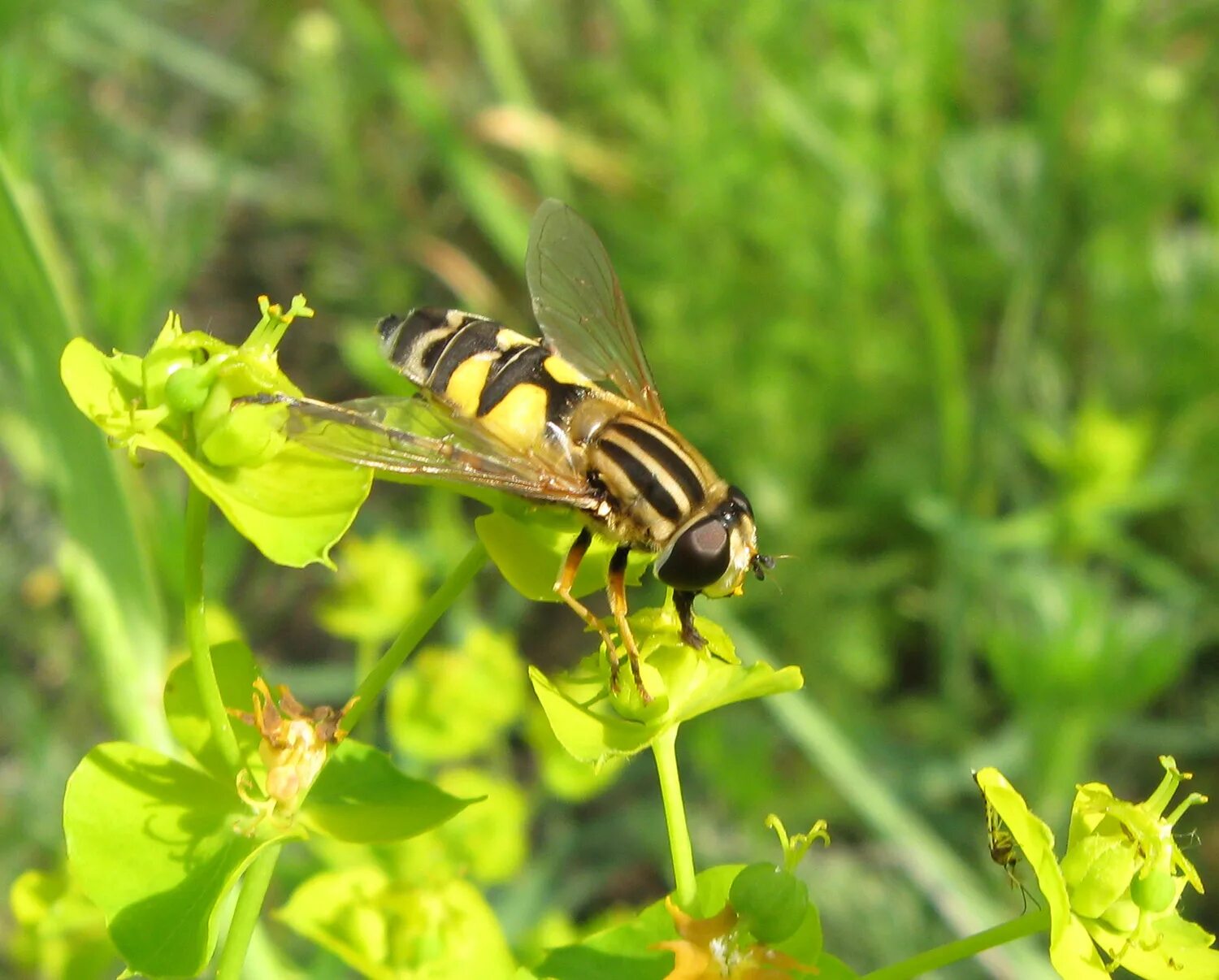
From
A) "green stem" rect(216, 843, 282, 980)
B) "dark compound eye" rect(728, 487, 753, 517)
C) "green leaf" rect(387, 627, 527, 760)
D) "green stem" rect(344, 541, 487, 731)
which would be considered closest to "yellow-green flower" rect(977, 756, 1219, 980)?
"dark compound eye" rect(728, 487, 753, 517)

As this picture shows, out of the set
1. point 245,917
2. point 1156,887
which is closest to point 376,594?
point 245,917

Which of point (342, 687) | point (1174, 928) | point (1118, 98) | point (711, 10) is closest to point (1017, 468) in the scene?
point (1118, 98)

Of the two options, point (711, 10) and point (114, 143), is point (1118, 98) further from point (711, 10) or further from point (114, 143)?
point (114, 143)

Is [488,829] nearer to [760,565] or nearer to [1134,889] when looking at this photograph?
[760,565]

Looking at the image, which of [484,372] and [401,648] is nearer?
[401,648]

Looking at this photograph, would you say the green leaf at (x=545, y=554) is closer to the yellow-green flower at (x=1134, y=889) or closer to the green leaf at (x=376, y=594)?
the yellow-green flower at (x=1134, y=889)

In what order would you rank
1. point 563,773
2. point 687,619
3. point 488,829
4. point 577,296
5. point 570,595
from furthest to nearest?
point 563,773 → point 488,829 → point 577,296 → point 570,595 → point 687,619

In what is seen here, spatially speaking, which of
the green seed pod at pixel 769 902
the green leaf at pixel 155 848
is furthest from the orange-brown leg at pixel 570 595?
the green leaf at pixel 155 848
